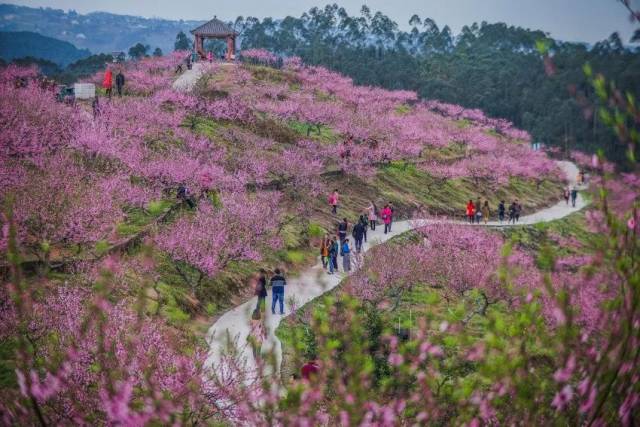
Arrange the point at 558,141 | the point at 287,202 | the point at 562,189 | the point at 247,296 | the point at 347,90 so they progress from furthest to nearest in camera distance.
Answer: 1. the point at 558,141
2. the point at 347,90
3. the point at 562,189
4. the point at 287,202
5. the point at 247,296

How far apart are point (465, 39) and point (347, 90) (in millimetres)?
77795

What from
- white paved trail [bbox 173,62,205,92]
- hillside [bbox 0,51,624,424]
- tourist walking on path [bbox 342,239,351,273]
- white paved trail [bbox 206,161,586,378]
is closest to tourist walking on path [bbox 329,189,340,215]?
hillside [bbox 0,51,624,424]

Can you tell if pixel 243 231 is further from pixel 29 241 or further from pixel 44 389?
pixel 44 389

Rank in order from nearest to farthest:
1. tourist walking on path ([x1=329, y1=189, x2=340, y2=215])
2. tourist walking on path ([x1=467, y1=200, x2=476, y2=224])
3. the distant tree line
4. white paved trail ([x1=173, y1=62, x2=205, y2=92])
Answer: tourist walking on path ([x1=329, y1=189, x2=340, y2=215]) → tourist walking on path ([x1=467, y1=200, x2=476, y2=224]) → white paved trail ([x1=173, y1=62, x2=205, y2=92]) → the distant tree line

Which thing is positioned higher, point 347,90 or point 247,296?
point 347,90

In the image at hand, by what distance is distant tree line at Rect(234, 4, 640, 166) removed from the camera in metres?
82.2

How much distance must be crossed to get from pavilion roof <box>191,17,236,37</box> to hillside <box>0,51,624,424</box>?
165 inches

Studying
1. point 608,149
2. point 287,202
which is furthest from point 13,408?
point 608,149

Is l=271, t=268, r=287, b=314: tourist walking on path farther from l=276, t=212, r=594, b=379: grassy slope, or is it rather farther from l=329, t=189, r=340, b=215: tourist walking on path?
l=329, t=189, r=340, b=215: tourist walking on path

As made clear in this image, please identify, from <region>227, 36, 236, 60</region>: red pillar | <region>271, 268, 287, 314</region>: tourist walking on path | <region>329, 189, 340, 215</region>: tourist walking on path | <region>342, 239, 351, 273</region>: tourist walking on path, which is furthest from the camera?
<region>227, 36, 236, 60</region>: red pillar

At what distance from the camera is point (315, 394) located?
5371 mm

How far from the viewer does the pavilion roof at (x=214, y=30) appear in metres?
64.4

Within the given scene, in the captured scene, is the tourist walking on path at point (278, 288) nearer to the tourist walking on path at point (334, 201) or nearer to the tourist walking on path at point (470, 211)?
the tourist walking on path at point (334, 201)

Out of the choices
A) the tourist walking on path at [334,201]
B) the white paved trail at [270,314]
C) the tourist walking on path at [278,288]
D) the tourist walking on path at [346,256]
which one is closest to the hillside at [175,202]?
the tourist walking on path at [334,201]
